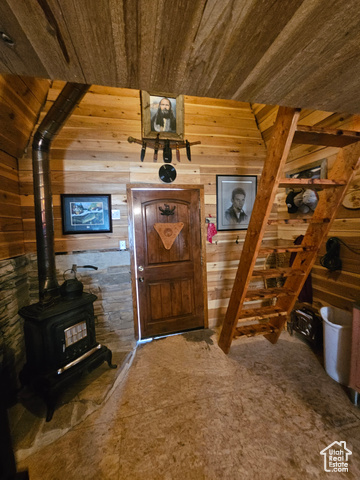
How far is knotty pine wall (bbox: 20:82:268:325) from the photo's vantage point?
89.6 inches

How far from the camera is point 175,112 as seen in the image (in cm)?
253

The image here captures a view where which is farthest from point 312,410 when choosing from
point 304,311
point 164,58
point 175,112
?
point 175,112

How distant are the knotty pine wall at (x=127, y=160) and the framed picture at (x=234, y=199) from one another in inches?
3.6

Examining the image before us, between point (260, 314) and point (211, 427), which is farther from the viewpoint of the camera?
point (260, 314)

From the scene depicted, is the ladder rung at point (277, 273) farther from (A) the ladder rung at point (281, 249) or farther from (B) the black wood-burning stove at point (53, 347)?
(B) the black wood-burning stove at point (53, 347)

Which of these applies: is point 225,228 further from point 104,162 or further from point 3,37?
point 3,37

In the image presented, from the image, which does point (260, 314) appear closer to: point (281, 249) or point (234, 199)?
point (281, 249)

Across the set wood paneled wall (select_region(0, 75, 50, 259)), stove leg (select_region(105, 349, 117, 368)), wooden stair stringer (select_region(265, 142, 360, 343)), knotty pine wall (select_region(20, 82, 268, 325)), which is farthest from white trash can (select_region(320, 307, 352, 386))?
wood paneled wall (select_region(0, 75, 50, 259))

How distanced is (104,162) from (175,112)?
117cm

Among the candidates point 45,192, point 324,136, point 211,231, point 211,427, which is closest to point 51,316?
point 45,192

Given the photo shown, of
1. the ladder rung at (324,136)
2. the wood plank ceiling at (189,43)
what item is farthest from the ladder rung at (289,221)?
the wood plank ceiling at (189,43)

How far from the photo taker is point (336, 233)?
218cm

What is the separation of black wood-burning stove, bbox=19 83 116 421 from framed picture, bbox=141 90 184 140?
0.90m

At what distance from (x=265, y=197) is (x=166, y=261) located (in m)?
1.54
